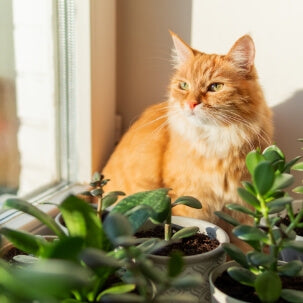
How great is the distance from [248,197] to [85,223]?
0.27m

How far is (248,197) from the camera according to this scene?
0.72m

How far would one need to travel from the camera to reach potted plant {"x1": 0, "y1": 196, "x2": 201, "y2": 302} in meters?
0.52

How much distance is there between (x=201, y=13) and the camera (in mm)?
1533

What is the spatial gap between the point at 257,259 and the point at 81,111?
40.5 inches

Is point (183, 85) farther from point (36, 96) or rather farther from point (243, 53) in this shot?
point (36, 96)

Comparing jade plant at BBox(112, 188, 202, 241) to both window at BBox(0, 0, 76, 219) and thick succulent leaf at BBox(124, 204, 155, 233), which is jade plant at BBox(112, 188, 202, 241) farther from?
window at BBox(0, 0, 76, 219)

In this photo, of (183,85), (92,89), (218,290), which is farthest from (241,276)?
(92,89)

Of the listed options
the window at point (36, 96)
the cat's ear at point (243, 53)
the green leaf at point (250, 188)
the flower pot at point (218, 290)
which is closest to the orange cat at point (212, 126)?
the cat's ear at point (243, 53)

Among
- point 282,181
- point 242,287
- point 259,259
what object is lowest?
point 242,287

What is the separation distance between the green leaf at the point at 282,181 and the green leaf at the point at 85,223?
28cm

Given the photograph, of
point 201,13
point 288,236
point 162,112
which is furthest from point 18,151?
point 288,236

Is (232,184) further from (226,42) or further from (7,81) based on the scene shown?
(7,81)

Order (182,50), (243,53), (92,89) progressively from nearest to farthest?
(243,53) < (182,50) < (92,89)

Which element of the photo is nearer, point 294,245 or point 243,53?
point 294,245
